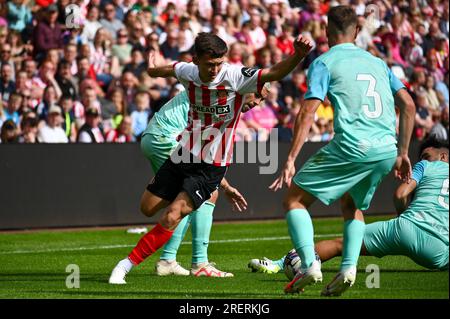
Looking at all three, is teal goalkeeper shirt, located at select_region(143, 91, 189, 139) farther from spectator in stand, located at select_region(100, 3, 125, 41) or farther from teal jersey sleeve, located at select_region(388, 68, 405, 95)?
spectator in stand, located at select_region(100, 3, 125, 41)

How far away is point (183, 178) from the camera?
30.5ft

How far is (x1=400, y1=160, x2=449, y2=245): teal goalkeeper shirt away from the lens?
984 centimetres

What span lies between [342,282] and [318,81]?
4.95 feet

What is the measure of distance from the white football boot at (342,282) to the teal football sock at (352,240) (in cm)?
9

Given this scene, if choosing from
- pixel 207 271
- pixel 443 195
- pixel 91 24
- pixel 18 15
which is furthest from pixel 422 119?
pixel 207 271

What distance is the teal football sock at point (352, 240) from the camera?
26.6 ft

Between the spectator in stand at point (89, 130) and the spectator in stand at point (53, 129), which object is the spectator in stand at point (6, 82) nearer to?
the spectator in stand at point (53, 129)

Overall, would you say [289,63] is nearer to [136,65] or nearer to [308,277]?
[308,277]

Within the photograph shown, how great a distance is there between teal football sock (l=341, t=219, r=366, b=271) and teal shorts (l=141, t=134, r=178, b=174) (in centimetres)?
284

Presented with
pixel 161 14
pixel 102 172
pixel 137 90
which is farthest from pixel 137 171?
pixel 161 14

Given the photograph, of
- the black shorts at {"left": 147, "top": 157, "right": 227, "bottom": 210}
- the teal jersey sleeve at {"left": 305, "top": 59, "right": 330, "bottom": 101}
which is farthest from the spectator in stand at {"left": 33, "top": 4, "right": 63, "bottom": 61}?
the teal jersey sleeve at {"left": 305, "top": 59, "right": 330, "bottom": 101}

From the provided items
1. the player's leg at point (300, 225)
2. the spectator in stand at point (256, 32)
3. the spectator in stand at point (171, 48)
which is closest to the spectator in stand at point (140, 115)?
the spectator in stand at point (171, 48)

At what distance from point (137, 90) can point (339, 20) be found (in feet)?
31.7

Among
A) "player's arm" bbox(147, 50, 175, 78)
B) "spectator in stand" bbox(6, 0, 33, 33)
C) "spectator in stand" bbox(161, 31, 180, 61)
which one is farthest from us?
"spectator in stand" bbox(161, 31, 180, 61)
